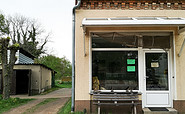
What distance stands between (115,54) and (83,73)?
139 centimetres

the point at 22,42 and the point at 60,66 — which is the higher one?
the point at 22,42

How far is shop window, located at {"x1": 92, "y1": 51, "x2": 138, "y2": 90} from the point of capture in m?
6.99

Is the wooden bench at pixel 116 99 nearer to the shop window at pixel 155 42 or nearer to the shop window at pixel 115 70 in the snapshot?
the shop window at pixel 115 70

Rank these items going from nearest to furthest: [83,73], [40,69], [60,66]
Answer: [83,73] → [40,69] → [60,66]

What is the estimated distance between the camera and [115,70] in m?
7.08

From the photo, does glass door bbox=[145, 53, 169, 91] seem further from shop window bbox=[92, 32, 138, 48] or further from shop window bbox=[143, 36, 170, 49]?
shop window bbox=[92, 32, 138, 48]

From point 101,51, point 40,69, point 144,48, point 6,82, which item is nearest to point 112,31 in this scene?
Answer: point 101,51

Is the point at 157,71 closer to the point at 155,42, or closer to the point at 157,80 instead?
the point at 157,80

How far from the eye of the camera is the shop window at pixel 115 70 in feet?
22.9

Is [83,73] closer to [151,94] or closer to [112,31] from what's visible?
[112,31]

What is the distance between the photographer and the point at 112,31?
6.94 metres

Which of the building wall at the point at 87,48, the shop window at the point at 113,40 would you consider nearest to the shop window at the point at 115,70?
the shop window at the point at 113,40

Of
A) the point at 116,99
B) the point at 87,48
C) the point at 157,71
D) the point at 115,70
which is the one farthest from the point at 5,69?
the point at 157,71

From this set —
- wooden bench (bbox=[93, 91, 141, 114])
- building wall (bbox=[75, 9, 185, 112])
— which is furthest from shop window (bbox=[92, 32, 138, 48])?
wooden bench (bbox=[93, 91, 141, 114])
